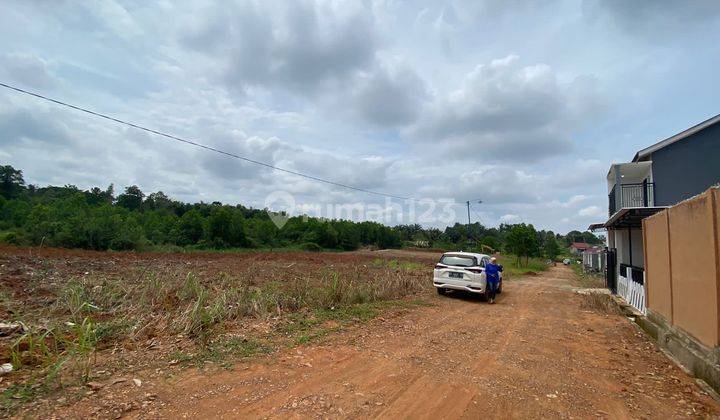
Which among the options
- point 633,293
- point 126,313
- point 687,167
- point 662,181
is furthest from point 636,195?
point 126,313

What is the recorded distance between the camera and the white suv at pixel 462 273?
12039 millimetres

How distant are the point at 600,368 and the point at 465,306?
18.5 ft

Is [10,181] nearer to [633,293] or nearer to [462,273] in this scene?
[462,273]

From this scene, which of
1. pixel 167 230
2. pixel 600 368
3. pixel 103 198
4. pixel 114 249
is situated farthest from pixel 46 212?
pixel 600 368

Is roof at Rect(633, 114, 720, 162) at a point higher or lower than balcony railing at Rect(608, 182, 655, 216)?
higher

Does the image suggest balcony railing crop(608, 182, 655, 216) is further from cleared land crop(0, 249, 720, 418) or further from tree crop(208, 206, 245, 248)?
tree crop(208, 206, 245, 248)

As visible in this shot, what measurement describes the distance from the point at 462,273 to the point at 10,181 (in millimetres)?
80547

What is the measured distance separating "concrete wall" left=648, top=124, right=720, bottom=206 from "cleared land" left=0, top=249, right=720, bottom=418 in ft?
41.8

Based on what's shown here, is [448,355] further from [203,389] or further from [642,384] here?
[203,389]

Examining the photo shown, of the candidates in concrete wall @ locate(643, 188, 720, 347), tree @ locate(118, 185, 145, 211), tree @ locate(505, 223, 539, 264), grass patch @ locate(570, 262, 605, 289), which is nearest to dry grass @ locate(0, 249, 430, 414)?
concrete wall @ locate(643, 188, 720, 347)

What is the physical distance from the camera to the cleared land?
3.94 meters

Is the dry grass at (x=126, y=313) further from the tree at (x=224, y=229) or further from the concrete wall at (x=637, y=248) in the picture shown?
the tree at (x=224, y=229)

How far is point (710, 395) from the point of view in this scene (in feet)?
14.9

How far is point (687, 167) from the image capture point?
56.9ft
